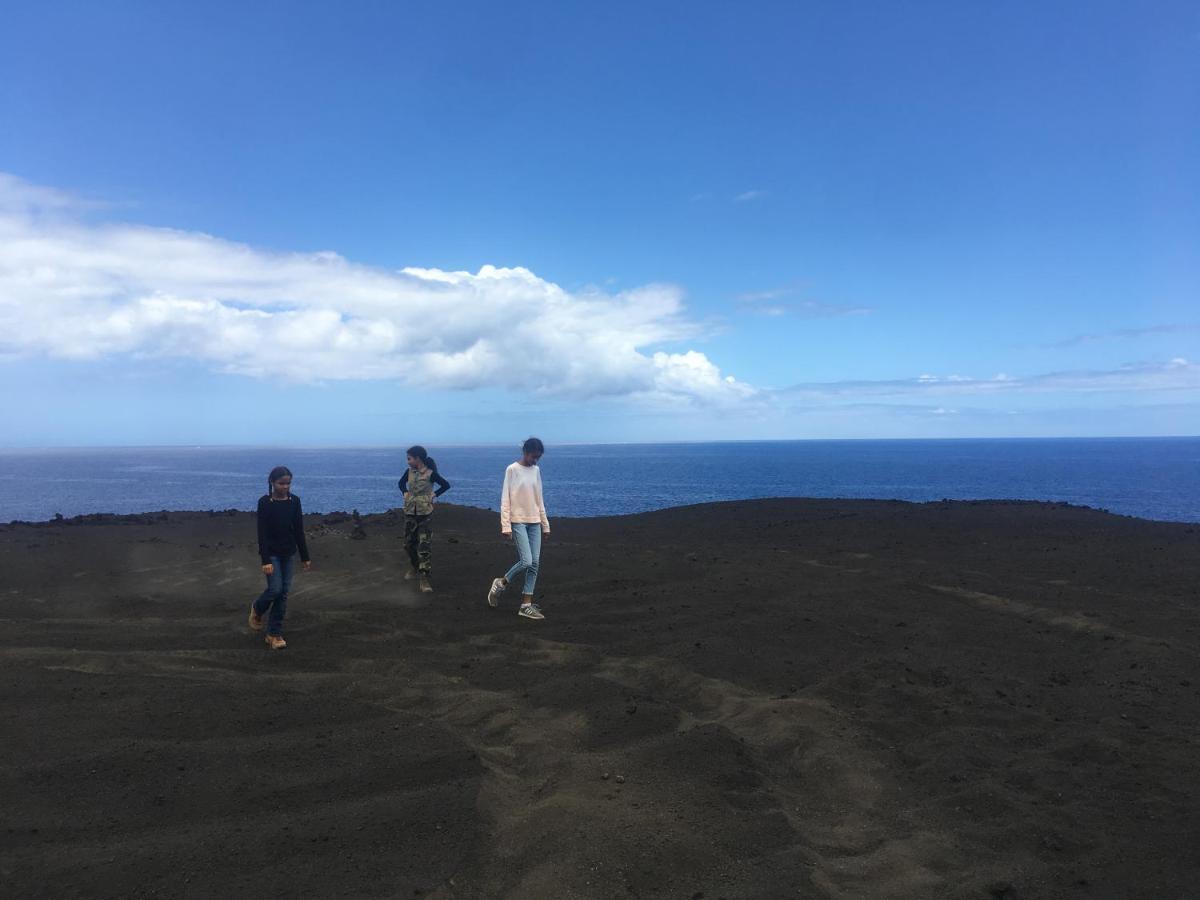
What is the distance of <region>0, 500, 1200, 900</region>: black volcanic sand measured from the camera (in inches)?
175

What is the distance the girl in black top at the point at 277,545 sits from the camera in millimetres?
8820

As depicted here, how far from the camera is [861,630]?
10086 mm

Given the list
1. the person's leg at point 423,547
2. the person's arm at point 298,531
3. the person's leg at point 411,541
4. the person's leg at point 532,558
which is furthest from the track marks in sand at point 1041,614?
the person's arm at point 298,531

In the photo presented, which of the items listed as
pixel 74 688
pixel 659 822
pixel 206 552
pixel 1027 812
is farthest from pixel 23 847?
pixel 206 552

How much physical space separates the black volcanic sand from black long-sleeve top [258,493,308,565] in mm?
1173

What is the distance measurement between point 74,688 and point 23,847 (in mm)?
2997

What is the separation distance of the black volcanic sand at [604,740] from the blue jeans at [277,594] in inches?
13.6

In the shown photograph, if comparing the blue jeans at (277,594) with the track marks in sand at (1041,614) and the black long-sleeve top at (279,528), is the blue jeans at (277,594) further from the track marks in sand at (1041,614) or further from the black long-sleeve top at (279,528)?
the track marks in sand at (1041,614)

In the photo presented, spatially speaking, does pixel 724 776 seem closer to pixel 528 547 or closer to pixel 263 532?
pixel 528 547

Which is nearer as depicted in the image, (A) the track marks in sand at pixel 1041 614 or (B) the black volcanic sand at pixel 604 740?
(B) the black volcanic sand at pixel 604 740

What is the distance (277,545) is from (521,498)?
3.23 m

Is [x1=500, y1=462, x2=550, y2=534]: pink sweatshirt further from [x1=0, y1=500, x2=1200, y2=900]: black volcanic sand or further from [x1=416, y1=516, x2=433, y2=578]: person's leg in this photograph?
[x1=416, y1=516, x2=433, y2=578]: person's leg

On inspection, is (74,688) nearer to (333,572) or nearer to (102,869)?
(102,869)

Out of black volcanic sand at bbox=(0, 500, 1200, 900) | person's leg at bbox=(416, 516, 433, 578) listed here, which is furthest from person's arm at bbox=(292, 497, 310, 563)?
person's leg at bbox=(416, 516, 433, 578)
